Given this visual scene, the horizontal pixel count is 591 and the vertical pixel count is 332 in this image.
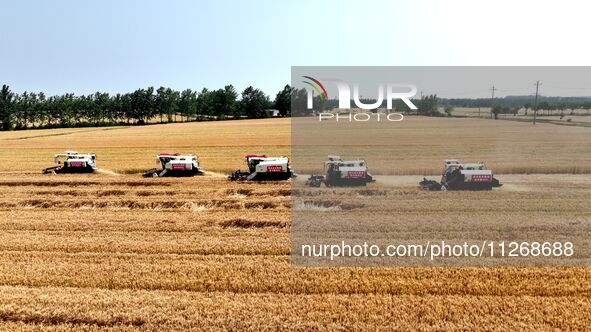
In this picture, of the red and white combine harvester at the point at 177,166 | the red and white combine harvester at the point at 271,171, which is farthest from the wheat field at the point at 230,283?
the red and white combine harvester at the point at 177,166

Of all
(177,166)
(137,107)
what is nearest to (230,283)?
(177,166)

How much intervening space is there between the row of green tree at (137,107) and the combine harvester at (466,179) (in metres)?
76.1

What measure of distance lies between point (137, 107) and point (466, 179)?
93.9 metres

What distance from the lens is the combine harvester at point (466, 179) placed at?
16656mm

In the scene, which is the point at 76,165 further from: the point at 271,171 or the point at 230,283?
the point at 230,283

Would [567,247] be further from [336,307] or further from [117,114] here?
[117,114]

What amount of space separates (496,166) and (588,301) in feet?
55.6

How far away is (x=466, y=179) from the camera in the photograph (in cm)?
1662

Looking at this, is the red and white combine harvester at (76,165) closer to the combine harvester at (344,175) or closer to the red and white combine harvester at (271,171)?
the red and white combine harvester at (271,171)

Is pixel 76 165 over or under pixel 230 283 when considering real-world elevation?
over

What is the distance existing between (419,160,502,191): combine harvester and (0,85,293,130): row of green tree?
76.1 m

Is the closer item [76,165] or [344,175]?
[344,175]

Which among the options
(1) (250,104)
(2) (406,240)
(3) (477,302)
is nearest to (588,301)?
(3) (477,302)

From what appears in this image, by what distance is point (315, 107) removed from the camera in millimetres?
16391
